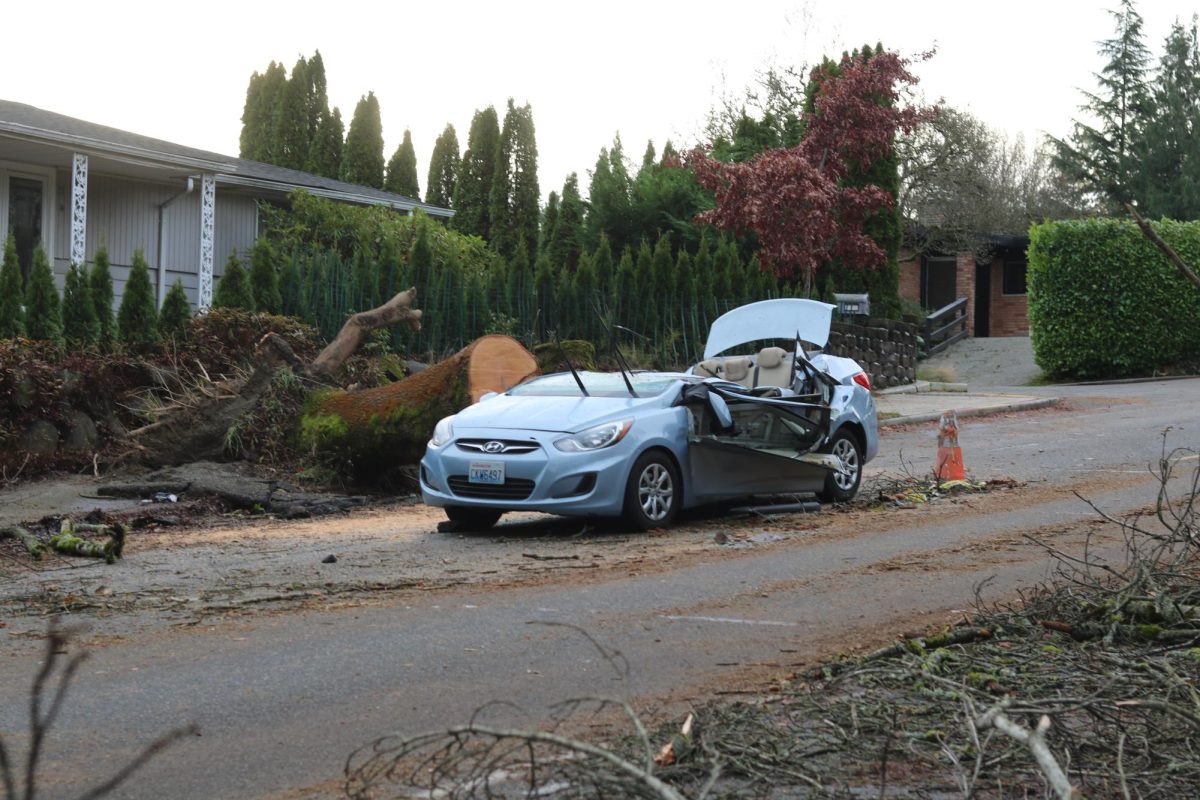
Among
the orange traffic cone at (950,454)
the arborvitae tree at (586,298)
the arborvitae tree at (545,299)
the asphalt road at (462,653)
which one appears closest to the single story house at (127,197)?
the arborvitae tree at (545,299)

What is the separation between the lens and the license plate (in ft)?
34.8

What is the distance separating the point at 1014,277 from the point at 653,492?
38281 millimetres

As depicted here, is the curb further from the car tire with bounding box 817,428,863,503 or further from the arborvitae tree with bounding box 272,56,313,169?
the arborvitae tree with bounding box 272,56,313,169

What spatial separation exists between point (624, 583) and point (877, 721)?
3744 mm

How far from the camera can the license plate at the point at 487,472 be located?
34.8 ft

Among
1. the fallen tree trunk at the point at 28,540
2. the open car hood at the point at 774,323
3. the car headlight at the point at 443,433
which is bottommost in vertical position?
the fallen tree trunk at the point at 28,540

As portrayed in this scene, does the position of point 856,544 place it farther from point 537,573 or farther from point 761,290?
point 761,290

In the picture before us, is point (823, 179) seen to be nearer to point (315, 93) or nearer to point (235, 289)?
point (235, 289)

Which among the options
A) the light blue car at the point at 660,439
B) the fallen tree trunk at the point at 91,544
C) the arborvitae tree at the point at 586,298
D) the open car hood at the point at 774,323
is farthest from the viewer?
the arborvitae tree at the point at 586,298

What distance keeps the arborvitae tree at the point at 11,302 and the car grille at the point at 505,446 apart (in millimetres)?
8133

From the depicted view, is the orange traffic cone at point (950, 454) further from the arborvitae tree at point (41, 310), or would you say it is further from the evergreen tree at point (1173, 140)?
the evergreen tree at point (1173, 140)

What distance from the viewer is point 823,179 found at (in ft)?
85.6

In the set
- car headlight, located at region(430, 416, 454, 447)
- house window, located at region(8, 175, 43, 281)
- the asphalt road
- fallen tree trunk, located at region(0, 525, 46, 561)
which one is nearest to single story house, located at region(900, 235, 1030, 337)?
house window, located at region(8, 175, 43, 281)

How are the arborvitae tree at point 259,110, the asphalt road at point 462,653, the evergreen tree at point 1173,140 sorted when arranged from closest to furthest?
the asphalt road at point 462,653 < the arborvitae tree at point 259,110 < the evergreen tree at point 1173,140
